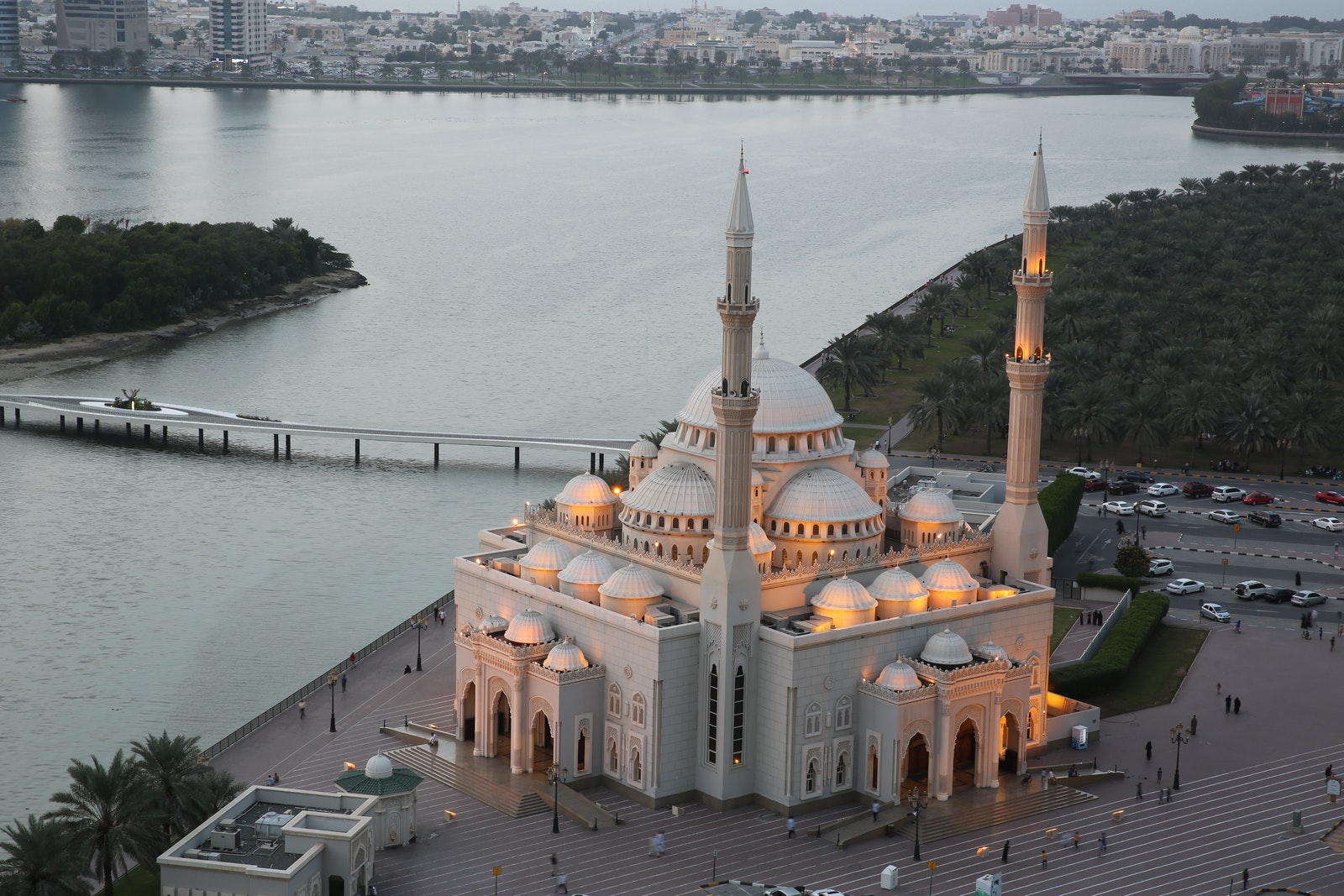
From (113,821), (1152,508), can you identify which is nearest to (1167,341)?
(1152,508)

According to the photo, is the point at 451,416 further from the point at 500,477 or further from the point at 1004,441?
the point at 1004,441

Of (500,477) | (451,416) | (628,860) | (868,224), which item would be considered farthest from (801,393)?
(868,224)

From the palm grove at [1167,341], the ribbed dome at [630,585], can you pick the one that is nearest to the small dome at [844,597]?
the ribbed dome at [630,585]

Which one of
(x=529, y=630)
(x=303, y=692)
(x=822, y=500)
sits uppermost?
(x=822, y=500)

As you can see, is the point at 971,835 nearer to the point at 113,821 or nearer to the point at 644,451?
the point at 644,451

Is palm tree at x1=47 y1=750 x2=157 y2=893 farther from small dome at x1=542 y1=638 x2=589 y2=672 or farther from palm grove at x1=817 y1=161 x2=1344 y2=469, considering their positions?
palm grove at x1=817 y1=161 x2=1344 y2=469

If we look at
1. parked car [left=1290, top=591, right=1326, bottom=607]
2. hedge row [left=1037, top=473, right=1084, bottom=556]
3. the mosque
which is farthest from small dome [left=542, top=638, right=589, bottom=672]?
parked car [left=1290, top=591, right=1326, bottom=607]

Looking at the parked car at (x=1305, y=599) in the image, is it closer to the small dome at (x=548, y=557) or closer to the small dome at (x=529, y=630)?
the small dome at (x=548, y=557)
